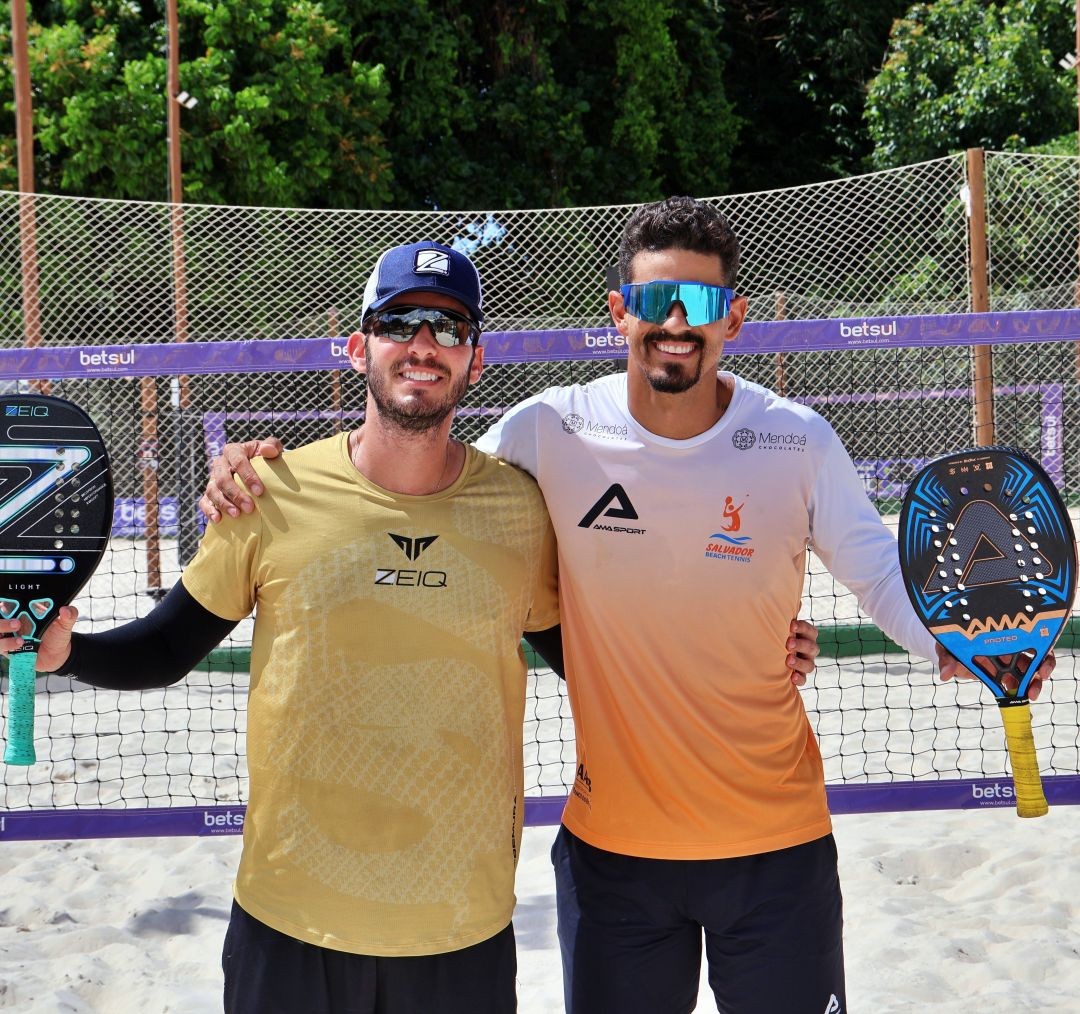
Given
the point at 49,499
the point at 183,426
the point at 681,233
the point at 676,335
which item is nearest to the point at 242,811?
the point at 49,499

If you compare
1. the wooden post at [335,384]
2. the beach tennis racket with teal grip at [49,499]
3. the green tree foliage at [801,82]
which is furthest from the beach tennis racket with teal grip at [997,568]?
the green tree foliage at [801,82]

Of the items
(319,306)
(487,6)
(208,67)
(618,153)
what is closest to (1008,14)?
(618,153)

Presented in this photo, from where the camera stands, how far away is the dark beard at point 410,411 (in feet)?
7.43

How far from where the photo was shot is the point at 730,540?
2.44 metres

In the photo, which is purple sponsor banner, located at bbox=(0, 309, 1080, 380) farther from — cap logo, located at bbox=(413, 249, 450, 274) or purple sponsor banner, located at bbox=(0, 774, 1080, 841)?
cap logo, located at bbox=(413, 249, 450, 274)

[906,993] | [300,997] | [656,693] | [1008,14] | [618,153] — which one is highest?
[1008,14]

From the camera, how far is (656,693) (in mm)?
2420

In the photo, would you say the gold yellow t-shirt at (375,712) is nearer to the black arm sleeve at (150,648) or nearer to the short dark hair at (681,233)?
the black arm sleeve at (150,648)

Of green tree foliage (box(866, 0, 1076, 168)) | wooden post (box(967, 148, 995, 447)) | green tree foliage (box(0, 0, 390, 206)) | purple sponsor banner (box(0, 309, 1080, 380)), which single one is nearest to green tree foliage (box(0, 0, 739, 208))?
green tree foliage (box(0, 0, 390, 206))

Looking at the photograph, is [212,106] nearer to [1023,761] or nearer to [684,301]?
[684,301]

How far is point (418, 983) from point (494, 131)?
58.9ft

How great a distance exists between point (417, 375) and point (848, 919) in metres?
2.60

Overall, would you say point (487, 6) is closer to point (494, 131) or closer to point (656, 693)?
point (494, 131)

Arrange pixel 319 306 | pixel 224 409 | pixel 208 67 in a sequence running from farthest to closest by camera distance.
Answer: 1. pixel 208 67
2. pixel 224 409
3. pixel 319 306
